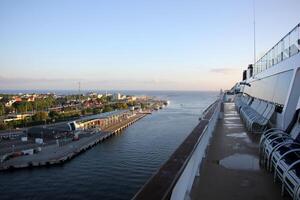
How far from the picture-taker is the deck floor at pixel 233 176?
4367 mm

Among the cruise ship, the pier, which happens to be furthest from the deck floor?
the pier

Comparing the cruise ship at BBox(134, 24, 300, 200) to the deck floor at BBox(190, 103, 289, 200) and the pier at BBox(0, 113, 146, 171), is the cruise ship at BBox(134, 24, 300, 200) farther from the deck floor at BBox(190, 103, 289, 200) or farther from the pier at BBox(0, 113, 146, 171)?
the pier at BBox(0, 113, 146, 171)

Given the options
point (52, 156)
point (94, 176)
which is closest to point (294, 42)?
point (94, 176)

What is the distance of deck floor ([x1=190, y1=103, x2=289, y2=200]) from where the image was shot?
4367mm

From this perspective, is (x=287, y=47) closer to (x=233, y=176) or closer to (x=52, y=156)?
(x=233, y=176)

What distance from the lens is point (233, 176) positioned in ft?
17.3

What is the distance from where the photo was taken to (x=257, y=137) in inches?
367

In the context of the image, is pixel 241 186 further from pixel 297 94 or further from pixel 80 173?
pixel 80 173

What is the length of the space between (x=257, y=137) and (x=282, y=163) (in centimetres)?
501

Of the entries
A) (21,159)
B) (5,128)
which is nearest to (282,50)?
(21,159)

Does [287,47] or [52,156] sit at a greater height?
[287,47]

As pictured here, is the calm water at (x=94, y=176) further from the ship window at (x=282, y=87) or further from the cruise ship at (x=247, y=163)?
the cruise ship at (x=247, y=163)

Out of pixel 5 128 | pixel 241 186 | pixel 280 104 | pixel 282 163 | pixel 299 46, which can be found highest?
pixel 299 46

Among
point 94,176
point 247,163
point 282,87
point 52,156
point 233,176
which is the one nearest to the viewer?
point 233,176
